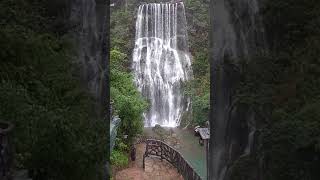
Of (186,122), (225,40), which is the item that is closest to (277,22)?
(225,40)

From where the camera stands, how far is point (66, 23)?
6867mm

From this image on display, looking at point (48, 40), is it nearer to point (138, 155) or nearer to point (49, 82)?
point (49, 82)

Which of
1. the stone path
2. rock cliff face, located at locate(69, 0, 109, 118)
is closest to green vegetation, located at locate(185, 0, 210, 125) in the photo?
the stone path

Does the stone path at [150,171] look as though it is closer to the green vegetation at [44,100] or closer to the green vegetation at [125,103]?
the green vegetation at [125,103]

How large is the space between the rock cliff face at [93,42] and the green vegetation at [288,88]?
195 cm

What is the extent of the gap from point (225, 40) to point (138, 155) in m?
8.22

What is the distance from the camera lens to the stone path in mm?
12281

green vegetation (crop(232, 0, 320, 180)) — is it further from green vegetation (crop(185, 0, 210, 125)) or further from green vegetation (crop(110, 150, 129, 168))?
green vegetation (crop(185, 0, 210, 125))

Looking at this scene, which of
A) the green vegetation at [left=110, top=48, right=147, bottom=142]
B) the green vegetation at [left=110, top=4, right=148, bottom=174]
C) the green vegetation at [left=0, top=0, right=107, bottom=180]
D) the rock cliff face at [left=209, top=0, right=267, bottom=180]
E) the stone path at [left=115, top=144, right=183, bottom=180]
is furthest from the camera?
the green vegetation at [left=110, top=48, right=147, bottom=142]

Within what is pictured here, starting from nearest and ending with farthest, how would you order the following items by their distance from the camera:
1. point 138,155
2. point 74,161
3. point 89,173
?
point 74,161, point 89,173, point 138,155

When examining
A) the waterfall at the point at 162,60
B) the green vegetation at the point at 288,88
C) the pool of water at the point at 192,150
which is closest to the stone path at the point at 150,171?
the pool of water at the point at 192,150

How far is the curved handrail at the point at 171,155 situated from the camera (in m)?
11.2

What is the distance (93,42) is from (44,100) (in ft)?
6.62

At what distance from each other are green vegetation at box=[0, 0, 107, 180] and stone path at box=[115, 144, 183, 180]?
592 centimetres
